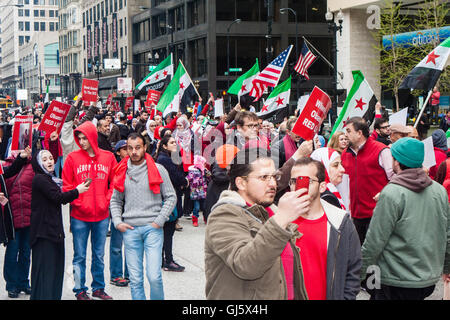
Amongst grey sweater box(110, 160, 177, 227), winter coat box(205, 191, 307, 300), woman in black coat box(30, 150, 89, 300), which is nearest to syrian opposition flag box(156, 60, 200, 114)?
grey sweater box(110, 160, 177, 227)

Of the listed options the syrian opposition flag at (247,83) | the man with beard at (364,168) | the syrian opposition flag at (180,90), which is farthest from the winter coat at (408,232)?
the syrian opposition flag at (247,83)

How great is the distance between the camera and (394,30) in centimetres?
3061

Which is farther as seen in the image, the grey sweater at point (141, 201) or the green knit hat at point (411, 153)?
the grey sweater at point (141, 201)

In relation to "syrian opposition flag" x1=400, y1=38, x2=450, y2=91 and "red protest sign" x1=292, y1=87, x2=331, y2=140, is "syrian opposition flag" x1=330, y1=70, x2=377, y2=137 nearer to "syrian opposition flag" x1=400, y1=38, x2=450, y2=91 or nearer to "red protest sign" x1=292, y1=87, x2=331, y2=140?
"syrian opposition flag" x1=400, y1=38, x2=450, y2=91

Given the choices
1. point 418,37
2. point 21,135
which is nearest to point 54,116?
point 21,135

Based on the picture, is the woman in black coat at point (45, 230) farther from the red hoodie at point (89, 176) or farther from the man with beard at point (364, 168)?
the man with beard at point (364, 168)

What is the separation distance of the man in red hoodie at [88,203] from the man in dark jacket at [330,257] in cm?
354

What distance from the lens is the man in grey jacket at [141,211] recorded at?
20.0 feet

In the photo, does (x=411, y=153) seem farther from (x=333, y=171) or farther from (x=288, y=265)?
(x=288, y=265)

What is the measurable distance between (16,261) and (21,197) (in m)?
0.83
